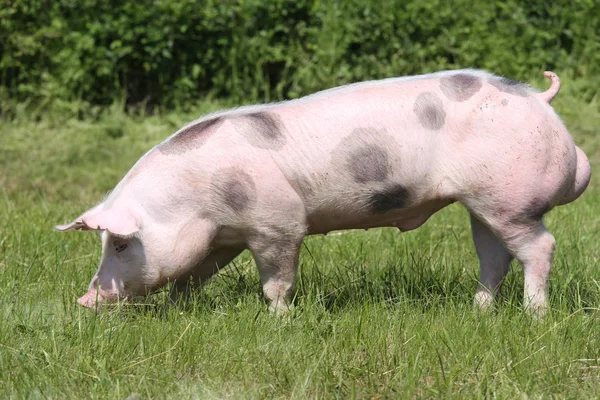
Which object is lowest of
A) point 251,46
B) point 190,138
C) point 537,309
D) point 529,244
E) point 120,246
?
point 251,46

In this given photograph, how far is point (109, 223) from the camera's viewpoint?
13.4 feet

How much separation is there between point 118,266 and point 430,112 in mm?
1488

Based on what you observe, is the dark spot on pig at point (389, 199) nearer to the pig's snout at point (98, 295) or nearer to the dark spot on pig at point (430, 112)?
the dark spot on pig at point (430, 112)

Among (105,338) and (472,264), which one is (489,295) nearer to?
(472,264)

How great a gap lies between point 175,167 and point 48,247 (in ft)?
5.11

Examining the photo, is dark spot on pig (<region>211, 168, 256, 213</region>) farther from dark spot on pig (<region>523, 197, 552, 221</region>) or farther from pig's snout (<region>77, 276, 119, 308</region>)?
dark spot on pig (<region>523, 197, 552, 221</region>)

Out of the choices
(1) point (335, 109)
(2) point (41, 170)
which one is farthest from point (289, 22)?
(1) point (335, 109)

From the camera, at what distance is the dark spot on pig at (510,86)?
4.30m

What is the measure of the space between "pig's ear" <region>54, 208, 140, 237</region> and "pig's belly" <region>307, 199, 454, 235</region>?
30.5 inches

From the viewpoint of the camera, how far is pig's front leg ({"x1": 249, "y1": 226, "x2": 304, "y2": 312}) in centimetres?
422

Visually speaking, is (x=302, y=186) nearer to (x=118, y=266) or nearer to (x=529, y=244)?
(x=118, y=266)

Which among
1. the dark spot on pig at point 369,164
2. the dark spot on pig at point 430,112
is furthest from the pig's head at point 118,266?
the dark spot on pig at point 430,112

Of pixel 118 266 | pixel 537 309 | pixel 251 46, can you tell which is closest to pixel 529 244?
pixel 537 309

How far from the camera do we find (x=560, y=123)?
4289 millimetres
